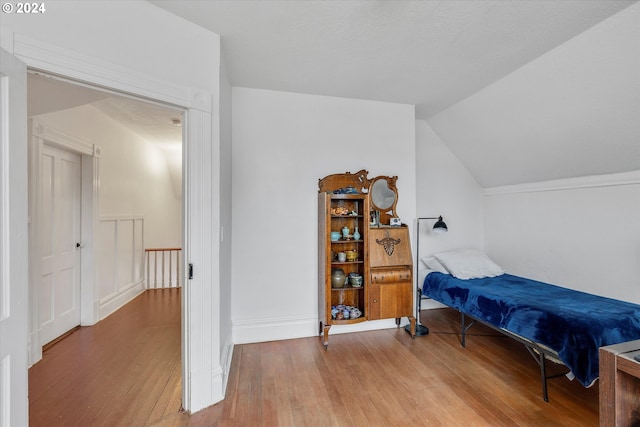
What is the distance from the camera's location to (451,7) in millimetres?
1789

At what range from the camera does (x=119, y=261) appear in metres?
4.06

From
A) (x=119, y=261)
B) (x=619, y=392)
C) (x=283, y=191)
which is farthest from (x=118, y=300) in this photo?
(x=619, y=392)

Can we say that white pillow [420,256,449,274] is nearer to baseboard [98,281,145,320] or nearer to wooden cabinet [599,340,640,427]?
wooden cabinet [599,340,640,427]

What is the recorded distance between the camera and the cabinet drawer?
294 centimetres

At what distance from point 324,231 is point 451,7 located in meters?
1.99

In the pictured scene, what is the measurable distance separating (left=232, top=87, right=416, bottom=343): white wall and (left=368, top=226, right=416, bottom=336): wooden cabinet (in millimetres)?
407

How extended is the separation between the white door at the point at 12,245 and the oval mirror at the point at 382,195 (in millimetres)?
2761

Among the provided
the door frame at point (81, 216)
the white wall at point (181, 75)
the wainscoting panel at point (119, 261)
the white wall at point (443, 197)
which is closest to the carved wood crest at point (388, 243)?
the white wall at point (443, 197)

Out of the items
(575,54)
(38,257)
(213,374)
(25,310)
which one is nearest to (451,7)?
(575,54)

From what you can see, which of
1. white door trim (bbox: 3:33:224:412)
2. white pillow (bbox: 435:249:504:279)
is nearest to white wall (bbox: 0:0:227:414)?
white door trim (bbox: 3:33:224:412)

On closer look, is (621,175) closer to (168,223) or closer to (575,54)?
(575,54)

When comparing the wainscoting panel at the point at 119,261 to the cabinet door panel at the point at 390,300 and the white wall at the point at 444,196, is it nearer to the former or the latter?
the cabinet door panel at the point at 390,300

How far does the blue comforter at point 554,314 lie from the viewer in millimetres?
1845

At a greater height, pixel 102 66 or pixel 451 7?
pixel 451 7
